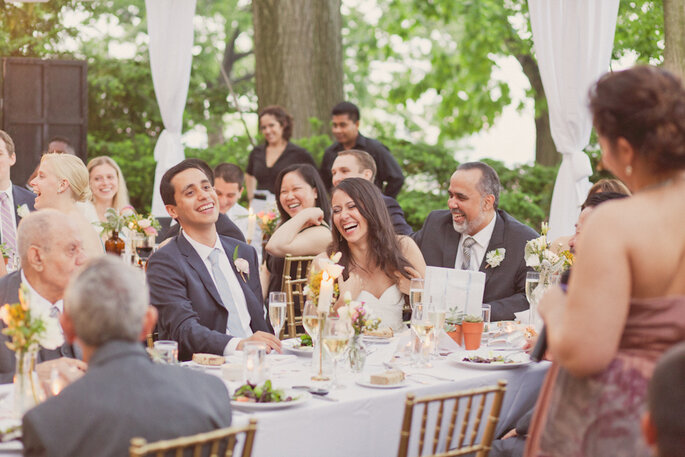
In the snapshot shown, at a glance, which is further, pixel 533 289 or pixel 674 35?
pixel 674 35

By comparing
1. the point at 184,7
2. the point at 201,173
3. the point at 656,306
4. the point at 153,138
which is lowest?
the point at 656,306

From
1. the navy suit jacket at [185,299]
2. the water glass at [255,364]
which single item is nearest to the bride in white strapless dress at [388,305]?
the navy suit jacket at [185,299]

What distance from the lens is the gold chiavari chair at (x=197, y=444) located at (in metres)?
2.06

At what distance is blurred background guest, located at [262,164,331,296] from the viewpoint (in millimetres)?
5797

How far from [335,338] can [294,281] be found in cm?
213

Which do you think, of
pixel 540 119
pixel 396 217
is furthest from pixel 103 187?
pixel 540 119

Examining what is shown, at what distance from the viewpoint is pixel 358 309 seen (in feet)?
11.1

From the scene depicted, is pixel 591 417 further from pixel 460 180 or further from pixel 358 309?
pixel 460 180

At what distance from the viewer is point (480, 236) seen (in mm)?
5402

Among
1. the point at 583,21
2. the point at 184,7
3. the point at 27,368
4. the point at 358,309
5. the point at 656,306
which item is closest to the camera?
the point at 656,306

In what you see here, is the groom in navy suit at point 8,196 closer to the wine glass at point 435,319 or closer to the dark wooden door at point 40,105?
the wine glass at point 435,319

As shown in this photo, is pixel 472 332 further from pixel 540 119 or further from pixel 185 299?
pixel 540 119

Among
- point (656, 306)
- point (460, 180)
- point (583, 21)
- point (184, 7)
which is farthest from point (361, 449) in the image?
point (184, 7)

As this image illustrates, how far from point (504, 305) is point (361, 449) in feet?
7.03
